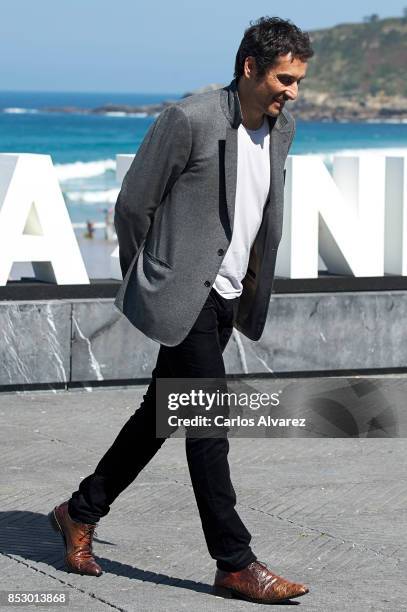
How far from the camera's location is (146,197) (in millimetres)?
4559

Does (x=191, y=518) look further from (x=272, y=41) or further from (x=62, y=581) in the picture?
(x=272, y=41)

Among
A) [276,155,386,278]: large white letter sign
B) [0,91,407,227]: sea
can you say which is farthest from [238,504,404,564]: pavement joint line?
[0,91,407,227]: sea

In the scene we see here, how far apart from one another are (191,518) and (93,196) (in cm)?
3920

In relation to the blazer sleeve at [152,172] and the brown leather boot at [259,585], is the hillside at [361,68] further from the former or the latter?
the brown leather boot at [259,585]

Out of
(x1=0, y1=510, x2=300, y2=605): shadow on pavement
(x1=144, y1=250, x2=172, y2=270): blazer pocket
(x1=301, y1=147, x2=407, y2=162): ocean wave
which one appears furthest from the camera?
(x1=301, y1=147, x2=407, y2=162): ocean wave

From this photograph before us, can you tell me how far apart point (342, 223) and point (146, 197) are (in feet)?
15.3

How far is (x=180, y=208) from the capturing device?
4586mm

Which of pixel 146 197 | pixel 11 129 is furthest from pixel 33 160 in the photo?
pixel 11 129

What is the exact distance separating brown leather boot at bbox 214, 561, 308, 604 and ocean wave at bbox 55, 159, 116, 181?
4883 cm

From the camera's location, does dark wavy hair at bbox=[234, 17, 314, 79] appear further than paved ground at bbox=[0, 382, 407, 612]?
No

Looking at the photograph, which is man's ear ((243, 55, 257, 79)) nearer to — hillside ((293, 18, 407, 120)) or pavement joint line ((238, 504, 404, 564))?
pavement joint line ((238, 504, 404, 564))

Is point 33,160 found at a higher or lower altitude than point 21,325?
higher

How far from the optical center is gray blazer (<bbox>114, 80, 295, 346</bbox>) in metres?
4.52

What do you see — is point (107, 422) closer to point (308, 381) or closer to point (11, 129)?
point (308, 381)
